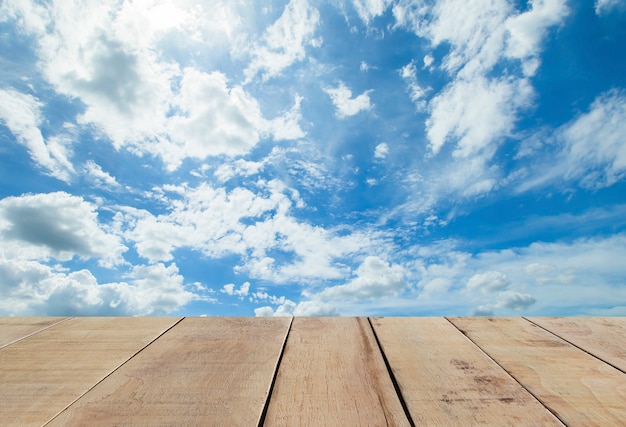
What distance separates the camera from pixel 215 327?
9.13ft

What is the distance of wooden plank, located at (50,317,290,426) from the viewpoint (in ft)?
5.41

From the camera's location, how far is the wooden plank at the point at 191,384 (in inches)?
65.0

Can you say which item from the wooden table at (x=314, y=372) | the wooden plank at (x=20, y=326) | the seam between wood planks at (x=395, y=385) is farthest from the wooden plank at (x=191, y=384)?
the wooden plank at (x=20, y=326)

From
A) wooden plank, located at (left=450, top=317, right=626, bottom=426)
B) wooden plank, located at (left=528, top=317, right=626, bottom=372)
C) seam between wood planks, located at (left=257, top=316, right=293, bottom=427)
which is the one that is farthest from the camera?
wooden plank, located at (left=528, top=317, right=626, bottom=372)

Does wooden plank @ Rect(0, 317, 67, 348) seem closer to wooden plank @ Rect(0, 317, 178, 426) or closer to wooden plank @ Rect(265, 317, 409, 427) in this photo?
wooden plank @ Rect(0, 317, 178, 426)

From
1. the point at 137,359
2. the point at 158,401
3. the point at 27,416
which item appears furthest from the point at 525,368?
the point at 27,416

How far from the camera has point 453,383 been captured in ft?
6.25

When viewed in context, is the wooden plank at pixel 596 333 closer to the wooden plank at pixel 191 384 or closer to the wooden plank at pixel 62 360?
the wooden plank at pixel 191 384

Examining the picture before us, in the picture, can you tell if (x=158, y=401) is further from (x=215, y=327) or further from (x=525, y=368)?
(x=525, y=368)

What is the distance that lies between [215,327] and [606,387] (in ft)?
7.11

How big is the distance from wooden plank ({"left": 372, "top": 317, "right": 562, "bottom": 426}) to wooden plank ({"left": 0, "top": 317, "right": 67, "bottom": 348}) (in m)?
2.31

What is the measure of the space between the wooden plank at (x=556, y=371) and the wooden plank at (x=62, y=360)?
2.04 m

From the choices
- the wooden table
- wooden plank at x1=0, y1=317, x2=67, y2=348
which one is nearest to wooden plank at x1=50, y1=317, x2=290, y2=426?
the wooden table

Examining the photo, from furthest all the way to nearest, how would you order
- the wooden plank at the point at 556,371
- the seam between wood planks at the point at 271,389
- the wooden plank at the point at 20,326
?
the wooden plank at the point at 20,326, the wooden plank at the point at 556,371, the seam between wood planks at the point at 271,389
